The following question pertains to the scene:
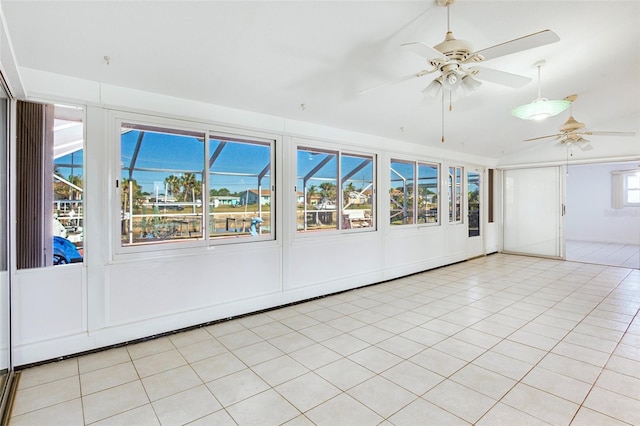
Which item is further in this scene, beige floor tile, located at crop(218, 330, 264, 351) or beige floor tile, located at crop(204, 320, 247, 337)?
beige floor tile, located at crop(204, 320, 247, 337)

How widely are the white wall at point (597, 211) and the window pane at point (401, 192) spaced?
5967 mm

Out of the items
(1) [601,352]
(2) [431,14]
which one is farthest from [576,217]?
(2) [431,14]

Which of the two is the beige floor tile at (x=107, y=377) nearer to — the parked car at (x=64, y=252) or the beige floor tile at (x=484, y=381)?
the parked car at (x=64, y=252)

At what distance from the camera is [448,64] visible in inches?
91.2

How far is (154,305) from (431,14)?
355 cm

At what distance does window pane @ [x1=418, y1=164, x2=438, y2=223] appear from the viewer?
621cm

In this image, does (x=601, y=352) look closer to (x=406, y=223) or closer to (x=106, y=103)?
(x=406, y=223)

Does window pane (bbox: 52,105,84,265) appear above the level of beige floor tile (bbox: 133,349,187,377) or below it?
above

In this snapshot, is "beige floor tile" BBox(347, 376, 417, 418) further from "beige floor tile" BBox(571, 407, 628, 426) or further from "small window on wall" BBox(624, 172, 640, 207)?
"small window on wall" BBox(624, 172, 640, 207)

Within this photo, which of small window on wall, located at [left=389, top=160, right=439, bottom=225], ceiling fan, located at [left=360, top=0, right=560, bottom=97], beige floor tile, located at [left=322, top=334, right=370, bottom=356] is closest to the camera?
ceiling fan, located at [left=360, top=0, right=560, bottom=97]

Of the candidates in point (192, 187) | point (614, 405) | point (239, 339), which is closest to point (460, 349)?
point (614, 405)

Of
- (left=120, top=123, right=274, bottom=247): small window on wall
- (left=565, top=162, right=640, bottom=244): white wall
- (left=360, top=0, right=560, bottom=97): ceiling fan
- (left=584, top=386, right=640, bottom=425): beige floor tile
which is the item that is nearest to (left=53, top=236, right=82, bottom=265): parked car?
(left=120, top=123, right=274, bottom=247): small window on wall

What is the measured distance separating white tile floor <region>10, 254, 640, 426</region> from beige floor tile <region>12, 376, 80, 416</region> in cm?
1

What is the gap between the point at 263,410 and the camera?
2.10 metres
